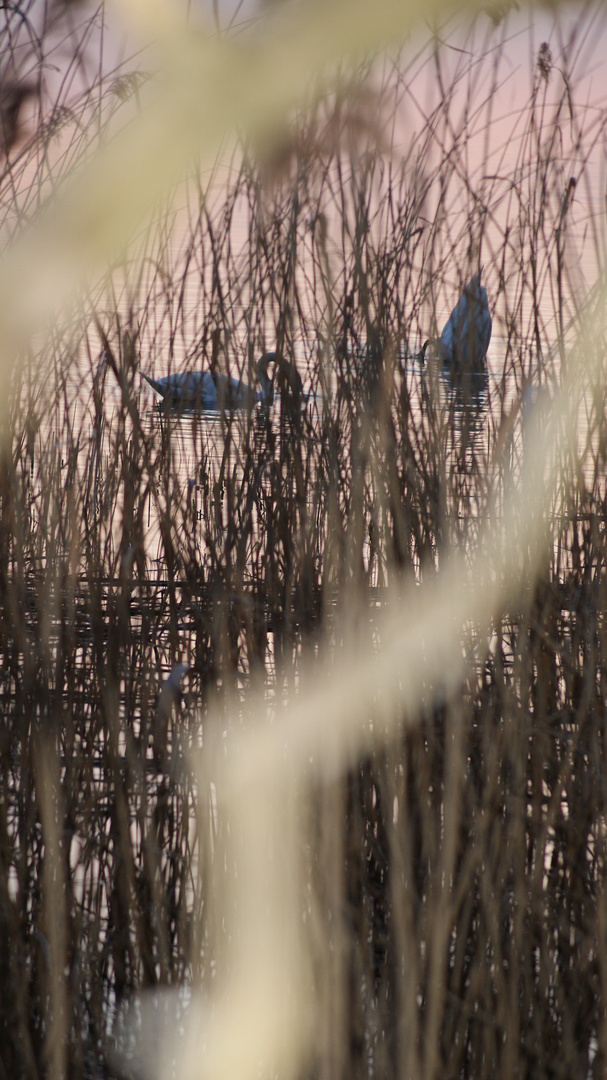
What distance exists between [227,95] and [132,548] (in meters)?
0.49

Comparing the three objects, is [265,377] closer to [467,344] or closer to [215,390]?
[215,390]

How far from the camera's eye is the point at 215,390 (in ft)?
3.34

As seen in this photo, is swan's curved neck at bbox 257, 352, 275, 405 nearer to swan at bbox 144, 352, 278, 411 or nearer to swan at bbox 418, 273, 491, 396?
swan at bbox 144, 352, 278, 411

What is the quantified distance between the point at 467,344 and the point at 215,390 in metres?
0.29

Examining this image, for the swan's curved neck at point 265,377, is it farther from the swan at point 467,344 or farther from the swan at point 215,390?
the swan at point 467,344

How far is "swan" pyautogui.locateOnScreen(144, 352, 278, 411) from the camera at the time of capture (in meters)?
0.96

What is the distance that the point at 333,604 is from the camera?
1.00m

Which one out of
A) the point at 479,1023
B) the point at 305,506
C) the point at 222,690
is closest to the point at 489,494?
the point at 305,506

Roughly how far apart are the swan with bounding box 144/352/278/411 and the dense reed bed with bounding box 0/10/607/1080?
2 centimetres

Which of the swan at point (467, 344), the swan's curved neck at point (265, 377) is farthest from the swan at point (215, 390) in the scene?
the swan at point (467, 344)

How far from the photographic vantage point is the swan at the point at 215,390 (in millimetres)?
963

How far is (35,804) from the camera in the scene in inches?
42.3

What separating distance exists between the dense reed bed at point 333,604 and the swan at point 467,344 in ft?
0.06

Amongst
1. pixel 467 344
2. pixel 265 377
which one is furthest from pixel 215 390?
pixel 467 344
